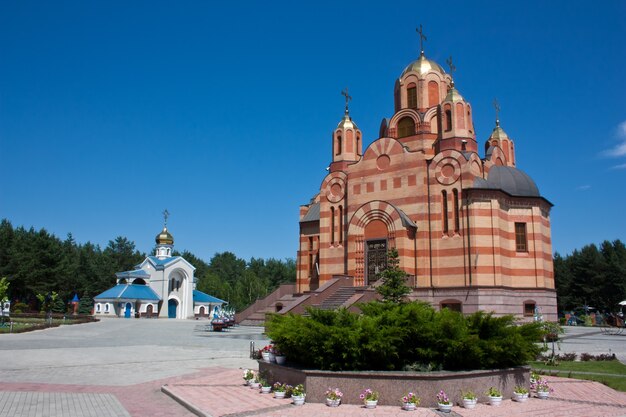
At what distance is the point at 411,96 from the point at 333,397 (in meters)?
28.6

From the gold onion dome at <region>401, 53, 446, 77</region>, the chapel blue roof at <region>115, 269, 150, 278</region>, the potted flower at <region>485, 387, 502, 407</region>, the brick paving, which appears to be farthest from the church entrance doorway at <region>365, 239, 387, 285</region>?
the chapel blue roof at <region>115, 269, 150, 278</region>

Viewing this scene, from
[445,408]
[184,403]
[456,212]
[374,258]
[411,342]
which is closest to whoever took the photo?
[445,408]

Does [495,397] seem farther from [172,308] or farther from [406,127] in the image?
[172,308]

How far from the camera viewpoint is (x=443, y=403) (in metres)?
8.79

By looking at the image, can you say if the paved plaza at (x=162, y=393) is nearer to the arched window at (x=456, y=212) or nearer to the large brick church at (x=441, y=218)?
the large brick church at (x=441, y=218)

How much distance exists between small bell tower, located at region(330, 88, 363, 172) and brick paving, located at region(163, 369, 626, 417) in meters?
24.7

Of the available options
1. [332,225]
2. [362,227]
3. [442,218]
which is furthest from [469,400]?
[332,225]

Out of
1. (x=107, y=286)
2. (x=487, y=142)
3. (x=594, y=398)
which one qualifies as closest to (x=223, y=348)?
(x=594, y=398)

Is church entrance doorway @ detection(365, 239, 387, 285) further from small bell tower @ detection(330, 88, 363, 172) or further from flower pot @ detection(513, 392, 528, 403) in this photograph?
flower pot @ detection(513, 392, 528, 403)

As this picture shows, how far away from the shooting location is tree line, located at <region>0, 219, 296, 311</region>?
57000 mm

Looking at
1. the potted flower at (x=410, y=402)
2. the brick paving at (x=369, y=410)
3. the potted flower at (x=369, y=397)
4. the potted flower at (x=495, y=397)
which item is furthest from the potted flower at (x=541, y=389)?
the potted flower at (x=369, y=397)

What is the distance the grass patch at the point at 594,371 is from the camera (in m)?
12.2

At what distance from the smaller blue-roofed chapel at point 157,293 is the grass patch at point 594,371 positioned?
155ft

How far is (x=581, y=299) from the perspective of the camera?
58562mm
